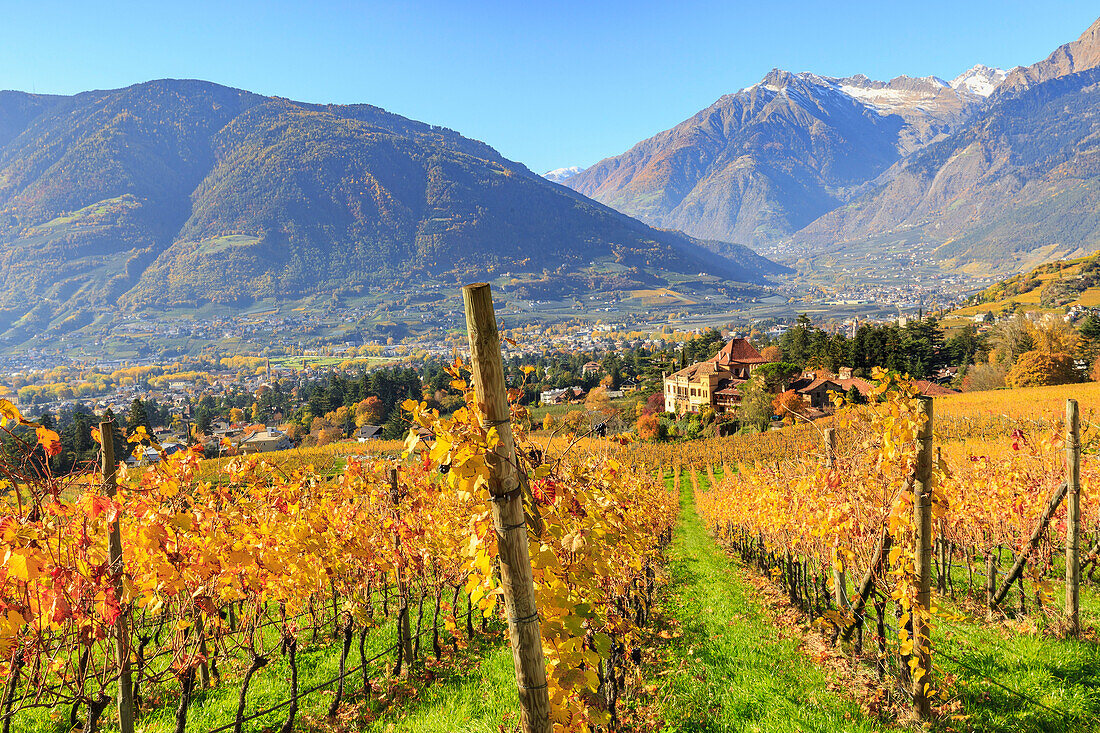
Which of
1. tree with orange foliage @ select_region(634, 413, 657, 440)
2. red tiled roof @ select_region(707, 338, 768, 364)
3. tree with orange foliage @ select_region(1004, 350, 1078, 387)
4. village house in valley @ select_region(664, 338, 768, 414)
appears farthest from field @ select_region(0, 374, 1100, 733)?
red tiled roof @ select_region(707, 338, 768, 364)

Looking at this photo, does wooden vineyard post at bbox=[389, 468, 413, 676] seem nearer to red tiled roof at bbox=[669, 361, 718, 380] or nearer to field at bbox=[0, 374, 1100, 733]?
field at bbox=[0, 374, 1100, 733]

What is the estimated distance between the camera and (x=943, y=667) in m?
5.04

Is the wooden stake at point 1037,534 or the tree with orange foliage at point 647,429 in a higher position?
the wooden stake at point 1037,534

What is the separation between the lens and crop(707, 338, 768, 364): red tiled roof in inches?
2265

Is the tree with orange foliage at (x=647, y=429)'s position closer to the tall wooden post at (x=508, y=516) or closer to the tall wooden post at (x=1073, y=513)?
the tall wooden post at (x=1073, y=513)

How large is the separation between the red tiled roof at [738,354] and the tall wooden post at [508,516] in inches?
2263

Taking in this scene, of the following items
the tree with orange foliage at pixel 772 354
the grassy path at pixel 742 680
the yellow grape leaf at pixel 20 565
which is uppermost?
the yellow grape leaf at pixel 20 565

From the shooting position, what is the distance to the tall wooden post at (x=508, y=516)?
1.97m

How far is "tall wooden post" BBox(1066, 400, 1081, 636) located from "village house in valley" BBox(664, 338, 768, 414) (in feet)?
138

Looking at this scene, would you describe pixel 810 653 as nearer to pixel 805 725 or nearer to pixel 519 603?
pixel 805 725

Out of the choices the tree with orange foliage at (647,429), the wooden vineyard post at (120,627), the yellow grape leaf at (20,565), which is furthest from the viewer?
the tree with orange foliage at (647,429)

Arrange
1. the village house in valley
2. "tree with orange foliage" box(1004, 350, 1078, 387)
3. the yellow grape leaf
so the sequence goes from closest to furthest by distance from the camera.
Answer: the yellow grape leaf < "tree with orange foliage" box(1004, 350, 1078, 387) < the village house in valley

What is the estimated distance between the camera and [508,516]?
202 cm

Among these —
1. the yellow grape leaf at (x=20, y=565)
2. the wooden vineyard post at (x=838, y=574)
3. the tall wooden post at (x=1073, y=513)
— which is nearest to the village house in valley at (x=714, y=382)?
the tall wooden post at (x=1073, y=513)
